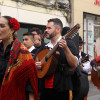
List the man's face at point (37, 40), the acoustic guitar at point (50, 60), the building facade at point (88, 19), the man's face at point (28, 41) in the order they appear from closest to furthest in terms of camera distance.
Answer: the acoustic guitar at point (50, 60), the man's face at point (37, 40), the man's face at point (28, 41), the building facade at point (88, 19)

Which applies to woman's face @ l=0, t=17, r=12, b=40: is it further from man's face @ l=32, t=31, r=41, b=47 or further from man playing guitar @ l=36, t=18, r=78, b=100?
man's face @ l=32, t=31, r=41, b=47

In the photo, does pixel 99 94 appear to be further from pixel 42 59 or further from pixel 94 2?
pixel 94 2

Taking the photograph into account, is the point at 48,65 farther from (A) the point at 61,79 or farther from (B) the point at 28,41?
(B) the point at 28,41

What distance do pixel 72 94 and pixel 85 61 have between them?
214cm

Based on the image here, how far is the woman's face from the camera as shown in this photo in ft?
7.79

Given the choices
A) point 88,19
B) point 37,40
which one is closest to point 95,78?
point 37,40

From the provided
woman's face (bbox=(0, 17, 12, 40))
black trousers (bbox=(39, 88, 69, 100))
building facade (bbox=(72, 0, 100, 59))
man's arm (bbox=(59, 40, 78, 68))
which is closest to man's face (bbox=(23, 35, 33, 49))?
black trousers (bbox=(39, 88, 69, 100))

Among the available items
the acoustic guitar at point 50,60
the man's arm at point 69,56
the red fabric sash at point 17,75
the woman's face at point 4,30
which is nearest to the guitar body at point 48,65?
the acoustic guitar at point 50,60

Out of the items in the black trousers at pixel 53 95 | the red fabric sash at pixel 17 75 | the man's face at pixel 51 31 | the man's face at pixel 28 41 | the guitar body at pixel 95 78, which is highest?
the man's face at pixel 51 31

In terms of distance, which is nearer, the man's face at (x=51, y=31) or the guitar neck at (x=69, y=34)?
the guitar neck at (x=69, y=34)

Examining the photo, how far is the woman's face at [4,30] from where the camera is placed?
2373mm

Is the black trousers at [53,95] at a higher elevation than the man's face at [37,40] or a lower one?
lower

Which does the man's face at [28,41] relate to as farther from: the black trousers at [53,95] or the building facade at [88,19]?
the building facade at [88,19]

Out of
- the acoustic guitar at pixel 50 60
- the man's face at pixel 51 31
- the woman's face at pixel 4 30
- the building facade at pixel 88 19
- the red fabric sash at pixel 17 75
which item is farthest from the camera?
the building facade at pixel 88 19
